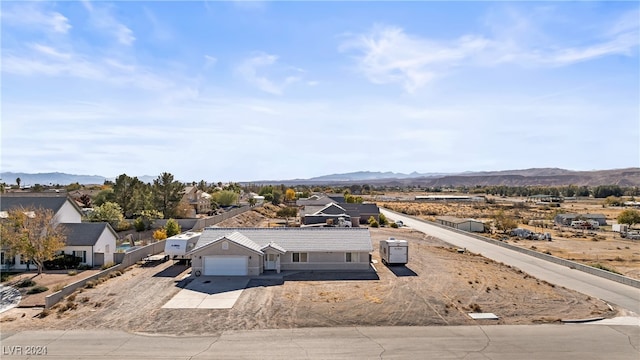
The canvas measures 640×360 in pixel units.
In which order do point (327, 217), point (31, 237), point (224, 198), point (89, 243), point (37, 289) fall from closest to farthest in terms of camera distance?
point (37, 289)
point (31, 237)
point (89, 243)
point (327, 217)
point (224, 198)

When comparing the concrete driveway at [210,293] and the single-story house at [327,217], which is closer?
the concrete driveway at [210,293]

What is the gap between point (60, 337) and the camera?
72.5 ft

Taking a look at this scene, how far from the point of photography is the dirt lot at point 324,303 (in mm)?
24594

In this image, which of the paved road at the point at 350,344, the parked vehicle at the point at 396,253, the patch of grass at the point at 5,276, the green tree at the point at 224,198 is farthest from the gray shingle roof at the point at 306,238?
the green tree at the point at 224,198

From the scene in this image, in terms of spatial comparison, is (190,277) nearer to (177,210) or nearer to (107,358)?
(107,358)

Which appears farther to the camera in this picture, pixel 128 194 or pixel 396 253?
pixel 128 194

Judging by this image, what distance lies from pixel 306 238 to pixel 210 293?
36.5ft

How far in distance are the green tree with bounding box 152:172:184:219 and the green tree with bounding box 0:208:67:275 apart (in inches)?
1133

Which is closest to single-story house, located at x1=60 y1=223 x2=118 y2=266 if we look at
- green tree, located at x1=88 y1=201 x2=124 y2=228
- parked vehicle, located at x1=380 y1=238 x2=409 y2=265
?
green tree, located at x1=88 y1=201 x2=124 y2=228

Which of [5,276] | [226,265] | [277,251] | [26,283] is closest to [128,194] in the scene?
[5,276]

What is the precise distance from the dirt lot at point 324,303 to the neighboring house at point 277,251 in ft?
6.15

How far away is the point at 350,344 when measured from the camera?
851 inches

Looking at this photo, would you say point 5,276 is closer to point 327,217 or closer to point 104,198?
point 327,217

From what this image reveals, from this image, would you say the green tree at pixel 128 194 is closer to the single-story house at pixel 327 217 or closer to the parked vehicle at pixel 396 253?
the single-story house at pixel 327 217
